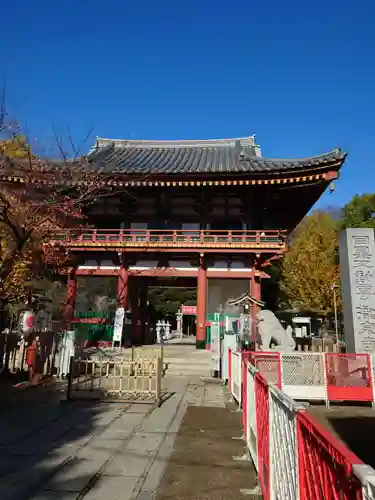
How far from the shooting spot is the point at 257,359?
861 cm

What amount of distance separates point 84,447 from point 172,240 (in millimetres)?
14025

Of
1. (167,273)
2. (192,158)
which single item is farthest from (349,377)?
(192,158)

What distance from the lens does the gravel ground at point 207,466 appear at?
349 centimetres

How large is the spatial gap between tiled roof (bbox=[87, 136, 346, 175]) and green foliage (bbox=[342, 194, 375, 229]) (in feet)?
46.7

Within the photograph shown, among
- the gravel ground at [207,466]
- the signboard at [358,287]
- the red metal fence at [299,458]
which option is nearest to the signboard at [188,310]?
the signboard at [358,287]

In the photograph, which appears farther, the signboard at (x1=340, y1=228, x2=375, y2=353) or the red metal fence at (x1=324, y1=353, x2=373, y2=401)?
the signboard at (x1=340, y1=228, x2=375, y2=353)

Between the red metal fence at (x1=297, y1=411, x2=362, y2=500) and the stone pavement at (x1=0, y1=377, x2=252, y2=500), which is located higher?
the red metal fence at (x1=297, y1=411, x2=362, y2=500)

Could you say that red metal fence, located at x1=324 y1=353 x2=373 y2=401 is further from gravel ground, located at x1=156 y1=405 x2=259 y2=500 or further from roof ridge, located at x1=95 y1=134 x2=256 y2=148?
roof ridge, located at x1=95 y1=134 x2=256 y2=148

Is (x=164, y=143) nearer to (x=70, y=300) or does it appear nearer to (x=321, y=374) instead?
(x=70, y=300)

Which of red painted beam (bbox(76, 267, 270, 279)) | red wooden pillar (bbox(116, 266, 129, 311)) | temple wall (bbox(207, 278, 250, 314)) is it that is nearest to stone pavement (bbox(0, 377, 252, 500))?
red wooden pillar (bbox(116, 266, 129, 311))

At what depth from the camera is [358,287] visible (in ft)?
32.6

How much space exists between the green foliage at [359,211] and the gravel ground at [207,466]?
31.9 metres

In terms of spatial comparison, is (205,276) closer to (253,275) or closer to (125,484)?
(253,275)

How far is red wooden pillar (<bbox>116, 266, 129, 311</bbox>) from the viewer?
59.6ft
